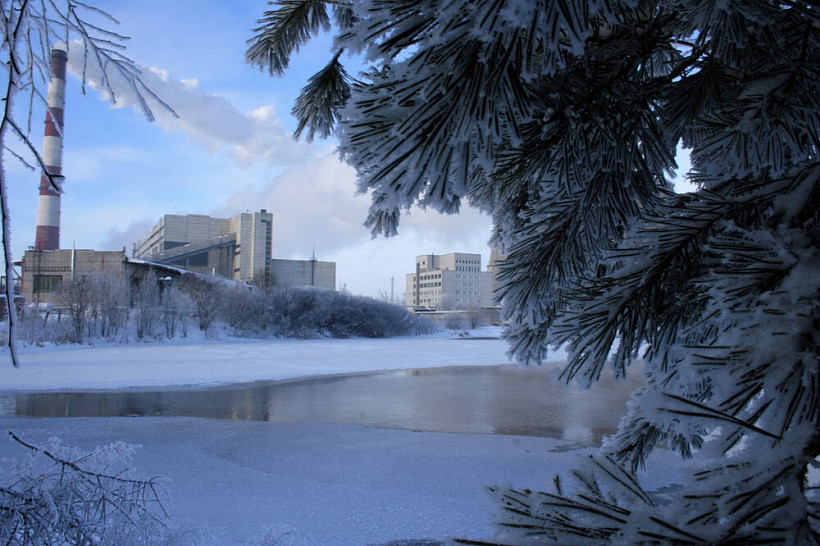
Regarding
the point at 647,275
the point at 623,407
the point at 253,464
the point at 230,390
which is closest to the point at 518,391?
the point at 623,407

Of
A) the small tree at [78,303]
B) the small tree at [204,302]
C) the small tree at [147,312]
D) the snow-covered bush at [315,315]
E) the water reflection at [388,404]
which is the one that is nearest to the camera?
the water reflection at [388,404]

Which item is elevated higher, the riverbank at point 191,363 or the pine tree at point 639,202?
the pine tree at point 639,202

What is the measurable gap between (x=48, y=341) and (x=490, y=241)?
2114cm

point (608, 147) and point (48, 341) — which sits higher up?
point (608, 147)

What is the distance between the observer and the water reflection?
7.72 metres

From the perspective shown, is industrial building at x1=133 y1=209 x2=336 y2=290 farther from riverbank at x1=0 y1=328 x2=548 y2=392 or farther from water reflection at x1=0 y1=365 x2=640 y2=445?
water reflection at x1=0 y1=365 x2=640 y2=445

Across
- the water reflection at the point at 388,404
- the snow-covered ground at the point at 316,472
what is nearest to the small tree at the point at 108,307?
the water reflection at the point at 388,404

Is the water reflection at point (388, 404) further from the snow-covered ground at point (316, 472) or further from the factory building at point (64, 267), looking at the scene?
the factory building at point (64, 267)

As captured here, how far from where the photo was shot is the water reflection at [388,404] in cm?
772

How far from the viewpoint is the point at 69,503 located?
2.19 metres

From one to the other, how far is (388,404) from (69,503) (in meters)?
7.15

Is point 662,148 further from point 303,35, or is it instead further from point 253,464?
point 253,464

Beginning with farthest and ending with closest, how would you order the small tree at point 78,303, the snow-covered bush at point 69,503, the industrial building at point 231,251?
the industrial building at point 231,251 → the small tree at point 78,303 → the snow-covered bush at point 69,503

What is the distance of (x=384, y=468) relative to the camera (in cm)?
530
